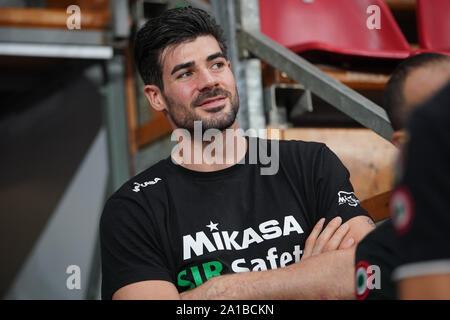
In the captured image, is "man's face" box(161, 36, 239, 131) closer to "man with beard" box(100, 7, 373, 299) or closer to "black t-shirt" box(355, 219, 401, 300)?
"man with beard" box(100, 7, 373, 299)

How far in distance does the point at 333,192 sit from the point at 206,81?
589mm

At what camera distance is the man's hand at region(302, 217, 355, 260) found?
193 cm

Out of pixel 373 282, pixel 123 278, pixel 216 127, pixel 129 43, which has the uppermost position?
pixel 129 43

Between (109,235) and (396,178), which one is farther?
(109,235)

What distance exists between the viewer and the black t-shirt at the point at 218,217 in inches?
80.7

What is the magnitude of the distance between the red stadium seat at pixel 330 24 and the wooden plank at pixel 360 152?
0.81 metres

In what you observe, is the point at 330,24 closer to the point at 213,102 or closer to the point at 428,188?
the point at 213,102

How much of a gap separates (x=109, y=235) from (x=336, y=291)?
30.3 inches

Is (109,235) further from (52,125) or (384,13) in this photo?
(52,125)

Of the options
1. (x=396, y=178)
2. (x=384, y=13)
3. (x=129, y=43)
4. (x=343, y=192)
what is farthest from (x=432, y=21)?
(x=396, y=178)

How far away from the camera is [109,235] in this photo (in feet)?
6.94

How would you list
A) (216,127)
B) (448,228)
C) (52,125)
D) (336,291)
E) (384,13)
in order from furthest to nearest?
(52,125)
(384,13)
(216,127)
(336,291)
(448,228)

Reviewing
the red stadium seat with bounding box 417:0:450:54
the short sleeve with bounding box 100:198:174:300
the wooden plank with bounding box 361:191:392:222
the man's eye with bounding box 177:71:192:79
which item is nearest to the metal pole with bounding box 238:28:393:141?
the wooden plank with bounding box 361:191:392:222

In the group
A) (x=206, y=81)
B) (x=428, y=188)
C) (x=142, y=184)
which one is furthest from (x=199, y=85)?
(x=428, y=188)
